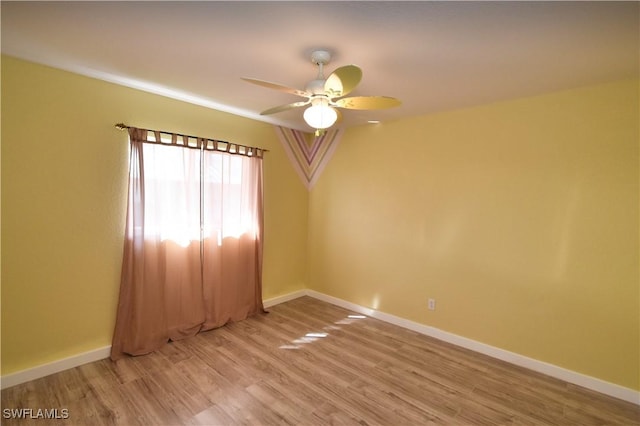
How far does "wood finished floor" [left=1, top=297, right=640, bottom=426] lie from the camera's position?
6.24 feet

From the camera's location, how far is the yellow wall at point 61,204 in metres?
2.05

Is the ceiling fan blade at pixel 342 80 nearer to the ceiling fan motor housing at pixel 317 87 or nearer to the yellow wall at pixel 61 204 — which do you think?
the ceiling fan motor housing at pixel 317 87

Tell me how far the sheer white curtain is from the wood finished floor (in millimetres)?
270

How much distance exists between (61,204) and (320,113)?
2.10 metres

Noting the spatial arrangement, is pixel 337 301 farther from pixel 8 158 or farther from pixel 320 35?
pixel 8 158

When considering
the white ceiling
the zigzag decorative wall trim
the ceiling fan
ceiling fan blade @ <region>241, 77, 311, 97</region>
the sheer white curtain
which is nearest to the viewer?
the white ceiling

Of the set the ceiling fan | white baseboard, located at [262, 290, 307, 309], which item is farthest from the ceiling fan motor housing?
white baseboard, located at [262, 290, 307, 309]

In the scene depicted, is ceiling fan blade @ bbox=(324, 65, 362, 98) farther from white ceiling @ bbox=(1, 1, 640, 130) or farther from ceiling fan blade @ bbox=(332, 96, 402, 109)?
white ceiling @ bbox=(1, 1, 640, 130)

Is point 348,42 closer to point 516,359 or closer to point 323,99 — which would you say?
point 323,99

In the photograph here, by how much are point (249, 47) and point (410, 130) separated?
198 centimetres

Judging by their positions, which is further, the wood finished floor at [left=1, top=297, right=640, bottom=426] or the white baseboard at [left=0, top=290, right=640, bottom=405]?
the white baseboard at [left=0, top=290, right=640, bottom=405]

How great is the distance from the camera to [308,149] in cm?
414

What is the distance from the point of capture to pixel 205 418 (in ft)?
6.09

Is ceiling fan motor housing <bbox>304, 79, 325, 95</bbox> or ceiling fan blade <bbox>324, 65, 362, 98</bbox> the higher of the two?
ceiling fan motor housing <bbox>304, 79, 325, 95</bbox>
